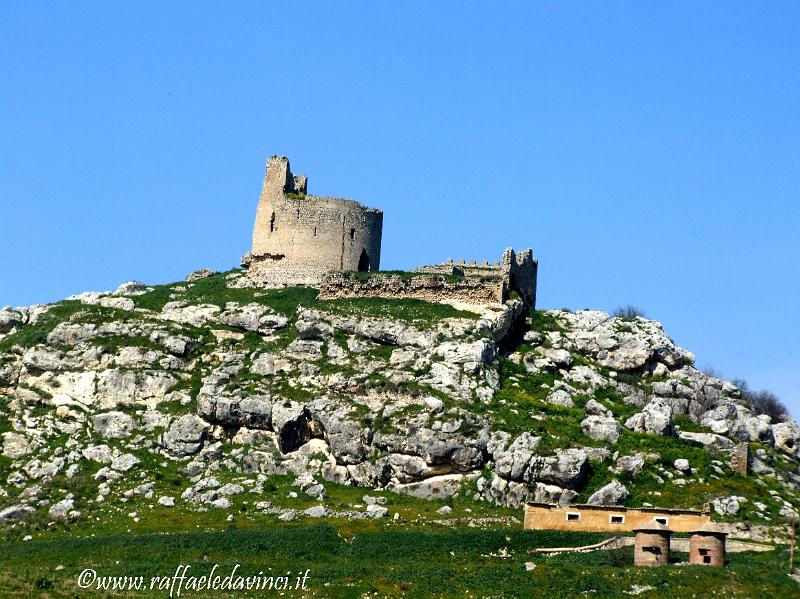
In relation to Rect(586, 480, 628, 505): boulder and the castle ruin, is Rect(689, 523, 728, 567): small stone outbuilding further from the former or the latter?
the castle ruin

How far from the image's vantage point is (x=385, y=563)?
200 feet

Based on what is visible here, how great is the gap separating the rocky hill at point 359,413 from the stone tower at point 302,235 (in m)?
3.18

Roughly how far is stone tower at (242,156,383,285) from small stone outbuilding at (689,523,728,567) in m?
32.0

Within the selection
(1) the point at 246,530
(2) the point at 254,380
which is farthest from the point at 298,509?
(2) the point at 254,380

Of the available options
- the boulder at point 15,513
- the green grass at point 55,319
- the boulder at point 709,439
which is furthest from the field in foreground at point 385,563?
the green grass at point 55,319

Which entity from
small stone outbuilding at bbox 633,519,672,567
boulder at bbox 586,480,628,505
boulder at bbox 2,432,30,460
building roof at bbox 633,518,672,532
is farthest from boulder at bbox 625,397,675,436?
boulder at bbox 2,432,30,460

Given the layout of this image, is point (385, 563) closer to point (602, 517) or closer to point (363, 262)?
point (602, 517)

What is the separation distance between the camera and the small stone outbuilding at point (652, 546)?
59.2m

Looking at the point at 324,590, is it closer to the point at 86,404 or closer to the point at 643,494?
the point at 643,494

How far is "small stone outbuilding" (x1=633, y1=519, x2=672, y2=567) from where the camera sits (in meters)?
59.2

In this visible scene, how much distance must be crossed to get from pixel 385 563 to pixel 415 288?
24.2m

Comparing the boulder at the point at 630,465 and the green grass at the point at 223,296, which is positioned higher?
the green grass at the point at 223,296

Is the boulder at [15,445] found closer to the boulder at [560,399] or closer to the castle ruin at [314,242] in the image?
the castle ruin at [314,242]

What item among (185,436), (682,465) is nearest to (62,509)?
(185,436)
